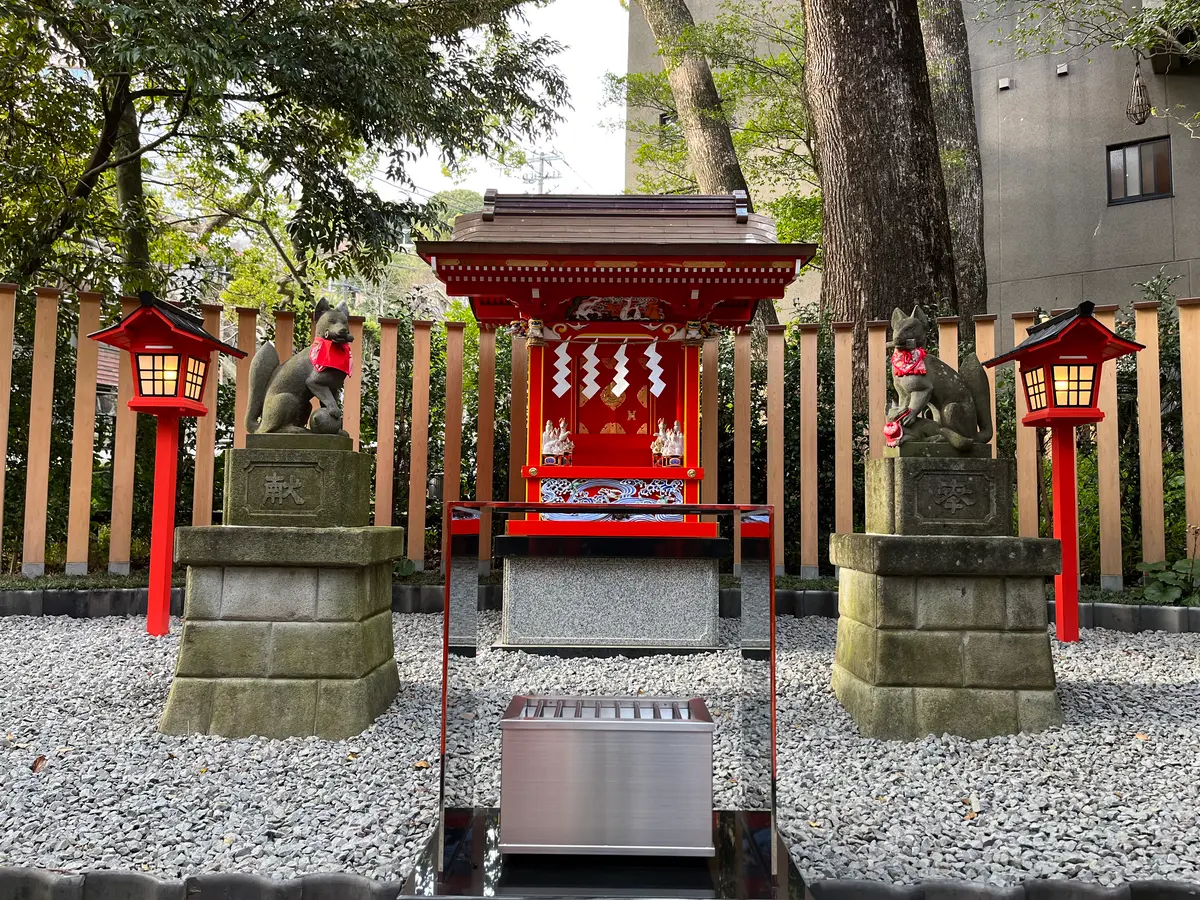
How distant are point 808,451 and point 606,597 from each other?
2.15 metres

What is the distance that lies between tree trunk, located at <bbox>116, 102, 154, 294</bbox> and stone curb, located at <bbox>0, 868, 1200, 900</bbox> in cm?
714

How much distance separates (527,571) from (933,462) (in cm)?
261

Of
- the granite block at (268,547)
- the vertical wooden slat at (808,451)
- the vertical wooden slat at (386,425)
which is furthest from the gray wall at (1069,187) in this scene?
the granite block at (268,547)

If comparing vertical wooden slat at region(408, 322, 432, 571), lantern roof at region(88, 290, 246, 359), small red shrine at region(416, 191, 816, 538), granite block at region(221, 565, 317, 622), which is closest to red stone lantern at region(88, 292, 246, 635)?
lantern roof at region(88, 290, 246, 359)

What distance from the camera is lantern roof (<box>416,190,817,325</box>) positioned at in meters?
5.28

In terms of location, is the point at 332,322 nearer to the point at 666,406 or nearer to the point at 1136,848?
the point at 666,406

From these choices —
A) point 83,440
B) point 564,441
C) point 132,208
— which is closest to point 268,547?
point 564,441

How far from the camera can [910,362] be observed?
4.07 metres

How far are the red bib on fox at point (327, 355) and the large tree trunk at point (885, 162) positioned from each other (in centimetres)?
344

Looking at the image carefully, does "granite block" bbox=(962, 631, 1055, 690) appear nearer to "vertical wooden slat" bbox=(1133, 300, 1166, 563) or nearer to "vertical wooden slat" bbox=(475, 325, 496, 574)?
"vertical wooden slat" bbox=(1133, 300, 1166, 563)

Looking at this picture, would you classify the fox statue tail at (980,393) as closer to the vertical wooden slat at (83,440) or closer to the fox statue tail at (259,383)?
the fox statue tail at (259,383)

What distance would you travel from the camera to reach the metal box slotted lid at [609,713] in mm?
1961

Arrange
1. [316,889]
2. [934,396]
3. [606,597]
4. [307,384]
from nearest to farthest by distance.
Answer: [316,889] → [307,384] → [934,396] → [606,597]

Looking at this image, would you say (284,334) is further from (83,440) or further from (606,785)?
(606,785)
